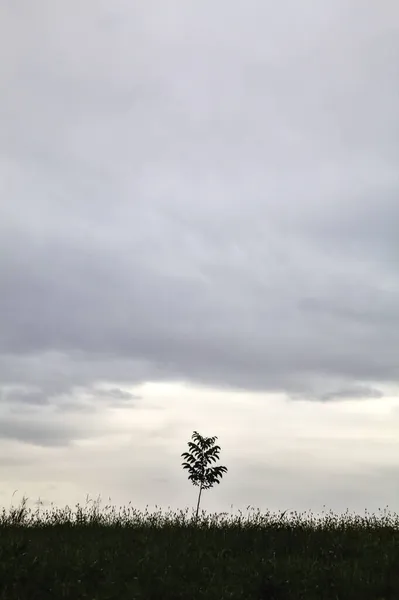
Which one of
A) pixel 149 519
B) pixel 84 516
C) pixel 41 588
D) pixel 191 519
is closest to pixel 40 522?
pixel 84 516

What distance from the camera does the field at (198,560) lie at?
36.7ft

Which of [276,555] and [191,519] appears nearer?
[276,555]

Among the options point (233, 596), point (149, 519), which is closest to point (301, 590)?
point (233, 596)

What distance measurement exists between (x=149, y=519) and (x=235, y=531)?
262 centimetres

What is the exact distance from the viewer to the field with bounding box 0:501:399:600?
1119 cm

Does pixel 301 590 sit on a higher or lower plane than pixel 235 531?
lower

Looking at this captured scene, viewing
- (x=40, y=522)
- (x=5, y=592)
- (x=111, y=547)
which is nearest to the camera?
(x=5, y=592)

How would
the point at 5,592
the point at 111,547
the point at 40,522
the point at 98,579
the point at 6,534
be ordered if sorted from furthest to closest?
the point at 40,522 < the point at 6,534 < the point at 111,547 < the point at 98,579 < the point at 5,592

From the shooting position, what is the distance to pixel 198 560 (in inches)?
495

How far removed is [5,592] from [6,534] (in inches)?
149

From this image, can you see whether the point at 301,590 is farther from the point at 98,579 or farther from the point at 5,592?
the point at 5,592

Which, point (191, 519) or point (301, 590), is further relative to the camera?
point (191, 519)

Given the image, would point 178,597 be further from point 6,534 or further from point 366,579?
point 6,534

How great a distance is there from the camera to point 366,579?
11.7 metres
